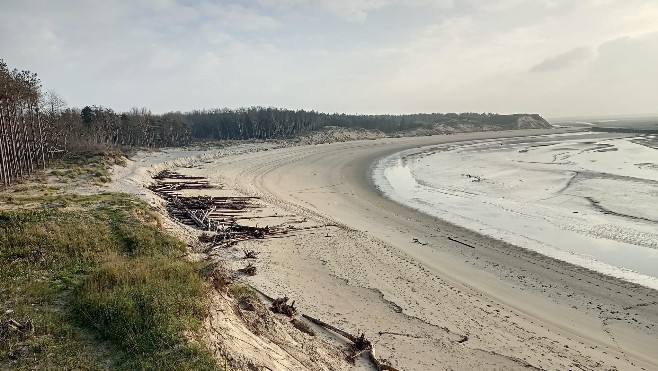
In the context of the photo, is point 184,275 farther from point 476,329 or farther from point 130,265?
point 476,329

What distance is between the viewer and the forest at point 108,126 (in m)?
30.1

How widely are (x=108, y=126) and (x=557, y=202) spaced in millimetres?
65080

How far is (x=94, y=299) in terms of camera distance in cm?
908

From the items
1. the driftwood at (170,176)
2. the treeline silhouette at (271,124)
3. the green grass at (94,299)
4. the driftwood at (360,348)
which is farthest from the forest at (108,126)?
the driftwood at (360,348)

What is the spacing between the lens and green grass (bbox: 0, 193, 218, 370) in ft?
24.3

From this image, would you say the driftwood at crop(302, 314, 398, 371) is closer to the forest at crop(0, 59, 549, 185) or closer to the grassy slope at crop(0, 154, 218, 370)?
the grassy slope at crop(0, 154, 218, 370)

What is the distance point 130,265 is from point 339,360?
600 centimetres

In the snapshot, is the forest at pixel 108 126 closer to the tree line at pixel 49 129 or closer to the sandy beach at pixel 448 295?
the tree line at pixel 49 129

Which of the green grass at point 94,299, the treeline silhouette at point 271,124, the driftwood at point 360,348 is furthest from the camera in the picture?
the treeline silhouette at point 271,124

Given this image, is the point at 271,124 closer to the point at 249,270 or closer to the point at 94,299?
the point at 249,270

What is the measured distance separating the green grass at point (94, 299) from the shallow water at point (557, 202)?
16.2 metres

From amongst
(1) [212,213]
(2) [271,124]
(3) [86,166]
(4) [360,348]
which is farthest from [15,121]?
(2) [271,124]

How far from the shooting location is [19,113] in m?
34.2

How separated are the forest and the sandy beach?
499 inches
